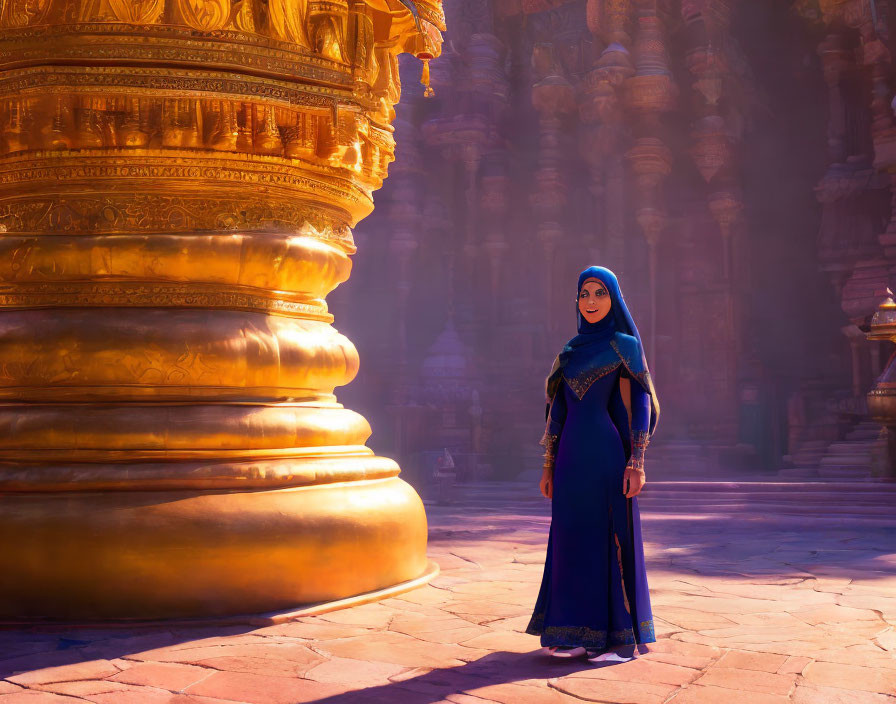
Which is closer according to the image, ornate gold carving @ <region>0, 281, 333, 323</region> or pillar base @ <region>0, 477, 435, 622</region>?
pillar base @ <region>0, 477, 435, 622</region>

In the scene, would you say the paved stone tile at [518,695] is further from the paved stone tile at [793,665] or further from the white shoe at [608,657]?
the paved stone tile at [793,665]

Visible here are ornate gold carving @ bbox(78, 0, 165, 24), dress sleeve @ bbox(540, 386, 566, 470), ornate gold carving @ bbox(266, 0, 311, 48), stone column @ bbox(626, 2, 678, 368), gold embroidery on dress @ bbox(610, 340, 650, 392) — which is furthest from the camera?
stone column @ bbox(626, 2, 678, 368)

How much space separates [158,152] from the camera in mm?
3953

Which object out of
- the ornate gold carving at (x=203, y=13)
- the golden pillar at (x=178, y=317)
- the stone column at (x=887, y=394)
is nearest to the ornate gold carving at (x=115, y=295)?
the golden pillar at (x=178, y=317)

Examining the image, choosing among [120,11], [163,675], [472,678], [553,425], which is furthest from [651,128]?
[163,675]

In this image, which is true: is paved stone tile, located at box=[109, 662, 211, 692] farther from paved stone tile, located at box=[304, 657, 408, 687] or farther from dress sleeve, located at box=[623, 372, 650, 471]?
dress sleeve, located at box=[623, 372, 650, 471]

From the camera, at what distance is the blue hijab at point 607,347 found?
325cm

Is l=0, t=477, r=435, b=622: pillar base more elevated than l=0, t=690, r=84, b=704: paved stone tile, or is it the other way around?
l=0, t=477, r=435, b=622: pillar base

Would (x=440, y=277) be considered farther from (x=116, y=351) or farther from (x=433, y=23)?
(x=116, y=351)

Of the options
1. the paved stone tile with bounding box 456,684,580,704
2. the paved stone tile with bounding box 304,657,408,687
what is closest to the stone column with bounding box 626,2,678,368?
the paved stone tile with bounding box 304,657,408,687

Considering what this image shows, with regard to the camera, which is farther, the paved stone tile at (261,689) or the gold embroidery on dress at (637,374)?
the gold embroidery on dress at (637,374)

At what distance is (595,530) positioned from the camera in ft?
10.4

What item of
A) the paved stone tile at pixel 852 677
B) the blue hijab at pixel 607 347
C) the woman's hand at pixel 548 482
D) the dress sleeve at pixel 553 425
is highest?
the blue hijab at pixel 607 347

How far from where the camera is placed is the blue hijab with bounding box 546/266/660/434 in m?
3.25
